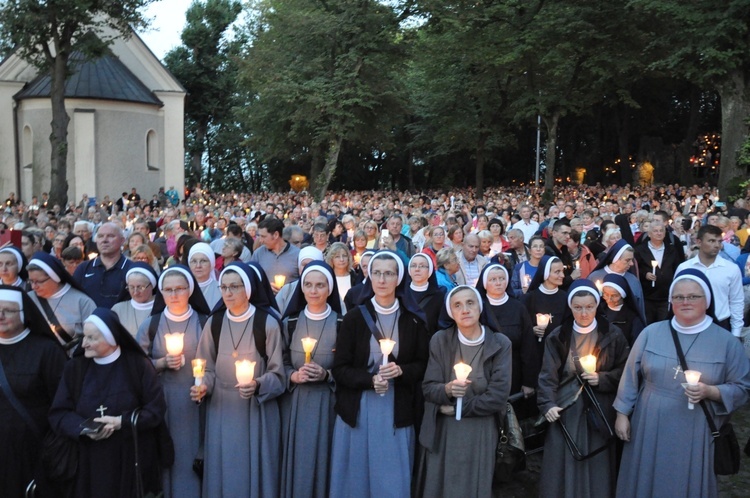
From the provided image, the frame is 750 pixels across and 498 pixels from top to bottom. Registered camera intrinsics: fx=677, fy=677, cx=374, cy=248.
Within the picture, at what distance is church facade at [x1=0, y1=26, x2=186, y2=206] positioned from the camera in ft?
115

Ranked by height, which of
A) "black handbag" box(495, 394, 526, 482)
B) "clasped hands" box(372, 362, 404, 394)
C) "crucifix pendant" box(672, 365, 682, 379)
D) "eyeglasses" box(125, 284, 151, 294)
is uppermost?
"eyeglasses" box(125, 284, 151, 294)

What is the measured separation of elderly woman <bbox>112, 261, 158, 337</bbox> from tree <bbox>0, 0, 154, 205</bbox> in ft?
74.3

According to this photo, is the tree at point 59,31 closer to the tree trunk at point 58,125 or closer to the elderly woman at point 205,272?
the tree trunk at point 58,125

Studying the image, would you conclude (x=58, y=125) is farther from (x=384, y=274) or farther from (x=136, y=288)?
(x=384, y=274)

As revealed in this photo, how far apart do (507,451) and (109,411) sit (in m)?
2.71

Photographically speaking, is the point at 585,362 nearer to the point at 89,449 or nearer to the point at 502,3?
the point at 89,449

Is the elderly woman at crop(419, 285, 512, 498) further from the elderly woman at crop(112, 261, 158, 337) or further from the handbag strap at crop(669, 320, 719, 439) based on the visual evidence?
the elderly woman at crop(112, 261, 158, 337)

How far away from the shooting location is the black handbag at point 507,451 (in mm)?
4770

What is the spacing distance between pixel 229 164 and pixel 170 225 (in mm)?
52755

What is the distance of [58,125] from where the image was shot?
26.5m

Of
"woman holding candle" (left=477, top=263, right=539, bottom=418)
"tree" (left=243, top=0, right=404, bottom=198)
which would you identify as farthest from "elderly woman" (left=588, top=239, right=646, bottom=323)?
"tree" (left=243, top=0, right=404, bottom=198)

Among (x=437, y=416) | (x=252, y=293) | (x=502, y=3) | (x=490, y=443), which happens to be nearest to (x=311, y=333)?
(x=252, y=293)

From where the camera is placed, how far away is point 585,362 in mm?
5023

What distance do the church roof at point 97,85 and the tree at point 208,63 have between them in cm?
1354
